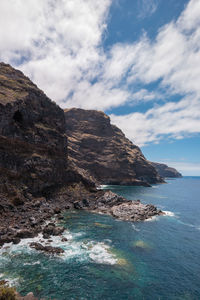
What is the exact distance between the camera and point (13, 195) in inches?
2422

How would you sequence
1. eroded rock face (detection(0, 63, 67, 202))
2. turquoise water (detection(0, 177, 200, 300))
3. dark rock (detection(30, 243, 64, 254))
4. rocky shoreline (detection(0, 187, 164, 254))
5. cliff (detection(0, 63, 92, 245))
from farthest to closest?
eroded rock face (detection(0, 63, 67, 202)), cliff (detection(0, 63, 92, 245)), rocky shoreline (detection(0, 187, 164, 254)), dark rock (detection(30, 243, 64, 254)), turquoise water (detection(0, 177, 200, 300))

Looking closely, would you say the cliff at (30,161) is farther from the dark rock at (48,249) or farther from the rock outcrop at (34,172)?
the dark rock at (48,249)

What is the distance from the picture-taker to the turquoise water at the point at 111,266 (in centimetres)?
2569

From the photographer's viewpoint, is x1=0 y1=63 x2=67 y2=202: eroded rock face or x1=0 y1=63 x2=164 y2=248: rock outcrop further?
x1=0 y1=63 x2=67 y2=202: eroded rock face

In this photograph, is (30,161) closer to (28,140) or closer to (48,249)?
(28,140)

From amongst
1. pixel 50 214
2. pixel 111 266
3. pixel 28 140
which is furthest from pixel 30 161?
pixel 111 266

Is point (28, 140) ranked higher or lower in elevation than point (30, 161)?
higher

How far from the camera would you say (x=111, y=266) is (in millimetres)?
31859

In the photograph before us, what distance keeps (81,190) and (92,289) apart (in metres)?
67.8

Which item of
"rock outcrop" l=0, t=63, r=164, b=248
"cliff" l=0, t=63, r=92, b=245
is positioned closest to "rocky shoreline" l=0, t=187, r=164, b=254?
"rock outcrop" l=0, t=63, r=164, b=248

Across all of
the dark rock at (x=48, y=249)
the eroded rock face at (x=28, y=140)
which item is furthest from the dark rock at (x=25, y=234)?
the eroded rock face at (x=28, y=140)

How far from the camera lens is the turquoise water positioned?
2569 cm

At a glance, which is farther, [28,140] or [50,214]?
[28,140]

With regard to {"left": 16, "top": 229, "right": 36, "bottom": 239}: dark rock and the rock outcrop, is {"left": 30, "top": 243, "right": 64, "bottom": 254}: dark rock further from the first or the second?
{"left": 16, "top": 229, "right": 36, "bottom": 239}: dark rock
